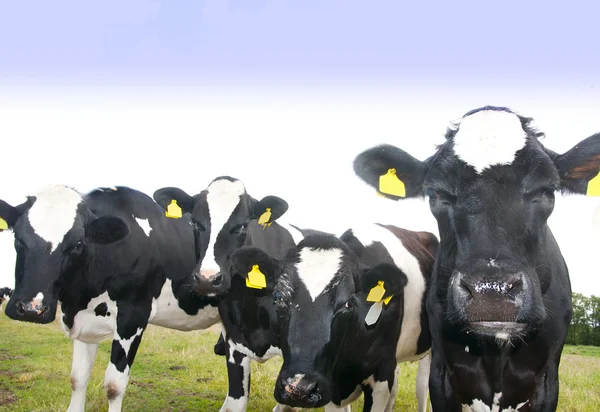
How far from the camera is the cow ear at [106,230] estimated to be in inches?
315

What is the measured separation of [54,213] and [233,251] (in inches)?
94.7

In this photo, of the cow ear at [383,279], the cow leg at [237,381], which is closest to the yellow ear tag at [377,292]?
the cow ear at [383,279]

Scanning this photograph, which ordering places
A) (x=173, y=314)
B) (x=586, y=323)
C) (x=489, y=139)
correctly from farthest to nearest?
(x=586, y=323)
(x=173, y=314)
(x=489, y=139)

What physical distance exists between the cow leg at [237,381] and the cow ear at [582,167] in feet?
14.6

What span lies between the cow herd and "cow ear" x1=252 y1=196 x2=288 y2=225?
0.07ft

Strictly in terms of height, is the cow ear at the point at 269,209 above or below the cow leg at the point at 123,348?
above

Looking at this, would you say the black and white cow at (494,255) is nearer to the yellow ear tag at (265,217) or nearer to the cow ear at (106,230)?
the yellow ear tag at (265,217)

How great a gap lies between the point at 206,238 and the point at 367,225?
211 cm

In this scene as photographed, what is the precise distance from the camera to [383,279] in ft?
19.6

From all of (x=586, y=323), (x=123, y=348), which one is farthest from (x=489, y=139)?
(x=586, y=323)

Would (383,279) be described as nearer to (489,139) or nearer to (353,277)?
(353,277)

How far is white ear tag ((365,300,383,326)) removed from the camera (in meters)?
Answer: 6.25

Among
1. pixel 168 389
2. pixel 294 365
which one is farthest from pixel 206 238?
pixel 168 389

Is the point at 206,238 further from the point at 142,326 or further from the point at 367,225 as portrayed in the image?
the point at 367,225
